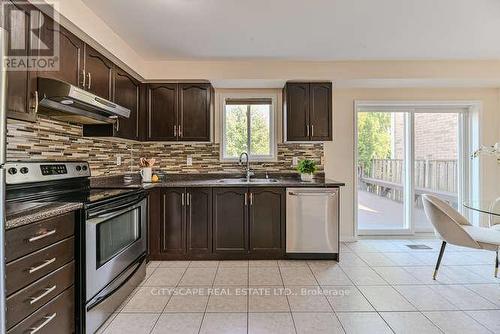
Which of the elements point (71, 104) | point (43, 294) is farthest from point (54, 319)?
point (71, 104)

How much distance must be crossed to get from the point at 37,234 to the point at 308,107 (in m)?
2.95

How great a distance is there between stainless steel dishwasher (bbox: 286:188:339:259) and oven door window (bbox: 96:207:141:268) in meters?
1.61

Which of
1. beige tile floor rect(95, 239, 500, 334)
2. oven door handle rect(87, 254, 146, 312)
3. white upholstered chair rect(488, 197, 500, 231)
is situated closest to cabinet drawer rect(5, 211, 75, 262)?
oven door handle rect(87, 254, 146, 312)

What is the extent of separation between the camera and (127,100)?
3.10 m

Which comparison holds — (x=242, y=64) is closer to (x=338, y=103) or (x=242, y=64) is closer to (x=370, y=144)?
(x=338, y=103)

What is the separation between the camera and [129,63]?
3.08 meters

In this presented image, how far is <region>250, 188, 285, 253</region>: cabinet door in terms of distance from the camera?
10.5 feet

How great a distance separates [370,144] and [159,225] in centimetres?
310

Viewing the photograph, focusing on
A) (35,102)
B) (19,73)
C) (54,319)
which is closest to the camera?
(54,319)

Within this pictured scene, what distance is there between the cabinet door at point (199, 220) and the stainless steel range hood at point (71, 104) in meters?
1.14

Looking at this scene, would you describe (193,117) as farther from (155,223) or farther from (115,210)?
(115,210)

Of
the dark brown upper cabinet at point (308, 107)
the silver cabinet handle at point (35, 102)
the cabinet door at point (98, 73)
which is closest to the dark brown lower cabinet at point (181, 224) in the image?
the cabinet door at point (98, 73)

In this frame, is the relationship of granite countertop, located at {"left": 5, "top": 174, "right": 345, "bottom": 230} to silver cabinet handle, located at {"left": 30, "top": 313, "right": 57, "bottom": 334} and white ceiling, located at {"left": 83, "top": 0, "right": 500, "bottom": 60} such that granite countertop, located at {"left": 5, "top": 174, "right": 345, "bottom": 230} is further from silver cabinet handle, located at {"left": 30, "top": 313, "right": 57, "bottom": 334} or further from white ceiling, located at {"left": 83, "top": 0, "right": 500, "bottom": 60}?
white ceiling, located at {"left": 83, "top": 0, "right": 500, "bottom": 60}

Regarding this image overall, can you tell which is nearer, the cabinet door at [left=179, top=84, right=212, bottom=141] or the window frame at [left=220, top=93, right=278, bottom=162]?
the cabinet door at [left=179, top=84, right=212, bottom=141]
